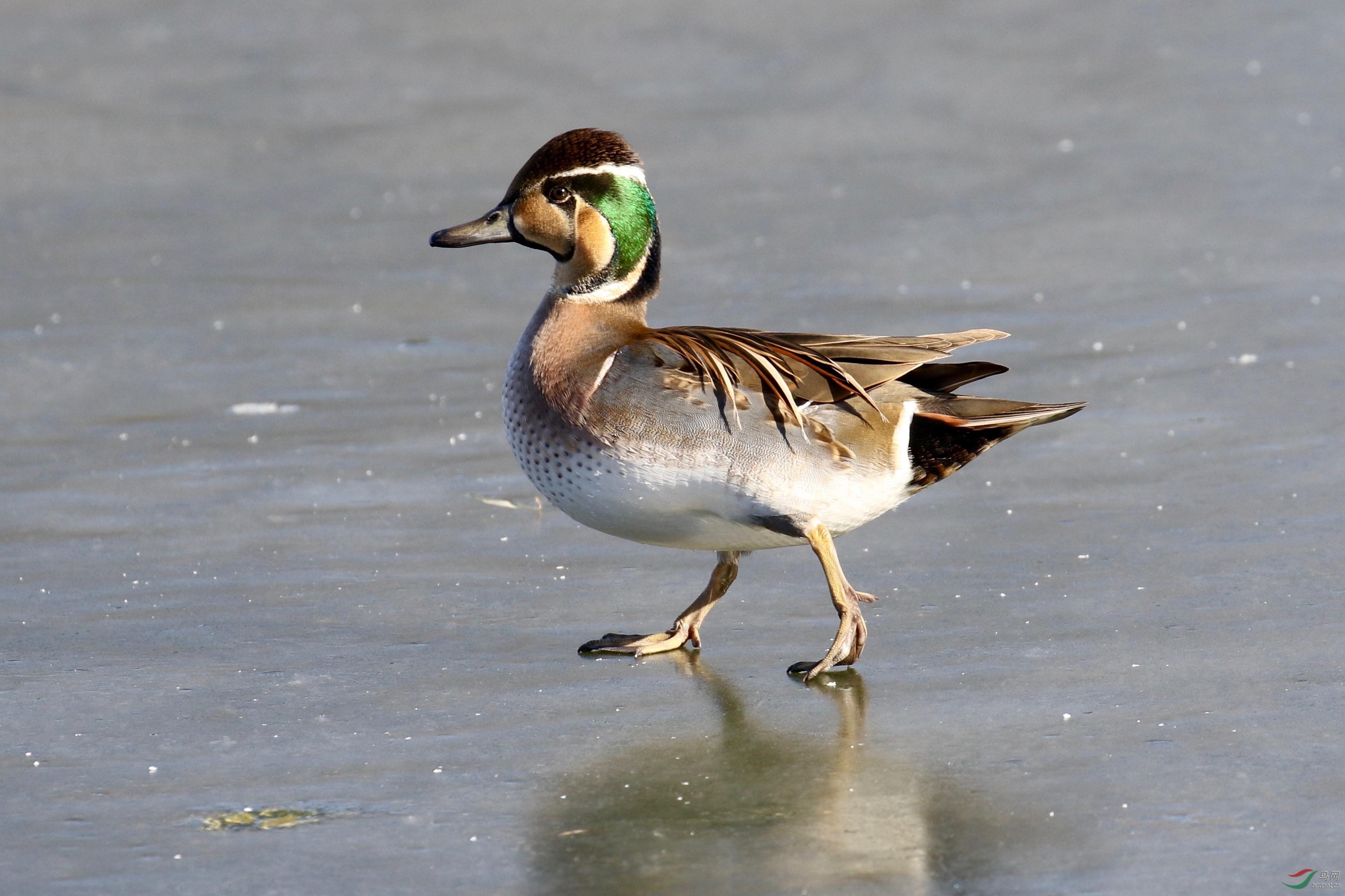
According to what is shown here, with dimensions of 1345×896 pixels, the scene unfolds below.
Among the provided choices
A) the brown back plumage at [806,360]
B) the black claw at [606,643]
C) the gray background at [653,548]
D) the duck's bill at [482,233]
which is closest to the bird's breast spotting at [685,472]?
the brown back plumage at [806,360]

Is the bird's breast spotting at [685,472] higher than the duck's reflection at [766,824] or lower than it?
higher

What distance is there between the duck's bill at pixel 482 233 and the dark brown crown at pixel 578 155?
0.14 m

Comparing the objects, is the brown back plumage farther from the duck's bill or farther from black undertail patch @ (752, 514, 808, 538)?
the duck's bill

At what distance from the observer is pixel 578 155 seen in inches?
204

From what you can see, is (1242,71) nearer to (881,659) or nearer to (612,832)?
(881,659)

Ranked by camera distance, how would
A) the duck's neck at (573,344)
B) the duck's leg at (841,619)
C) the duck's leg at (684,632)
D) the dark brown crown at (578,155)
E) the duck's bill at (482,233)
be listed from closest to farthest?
the duck's leg at (841,619) → the duck's neck at (573,344) → the duck's leg at (684,632) → the dark brown crown at (578,155) → the duck's bill at (482,233)

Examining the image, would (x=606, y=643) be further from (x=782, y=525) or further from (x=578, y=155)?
(x=578, y=155)

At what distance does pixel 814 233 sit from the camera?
10.1 metres

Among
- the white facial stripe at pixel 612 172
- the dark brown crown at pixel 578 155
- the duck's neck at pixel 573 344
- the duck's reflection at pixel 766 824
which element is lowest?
the duck's reflection at pixel 766 824

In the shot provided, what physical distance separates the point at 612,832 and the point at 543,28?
1003cm

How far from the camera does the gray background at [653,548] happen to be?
12.7ft

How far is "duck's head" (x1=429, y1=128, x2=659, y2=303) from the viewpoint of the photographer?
520cm

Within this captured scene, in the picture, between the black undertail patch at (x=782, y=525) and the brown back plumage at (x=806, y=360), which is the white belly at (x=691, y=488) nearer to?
the black undertail patch at (x=782, y=525)

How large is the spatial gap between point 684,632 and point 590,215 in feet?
4.05
